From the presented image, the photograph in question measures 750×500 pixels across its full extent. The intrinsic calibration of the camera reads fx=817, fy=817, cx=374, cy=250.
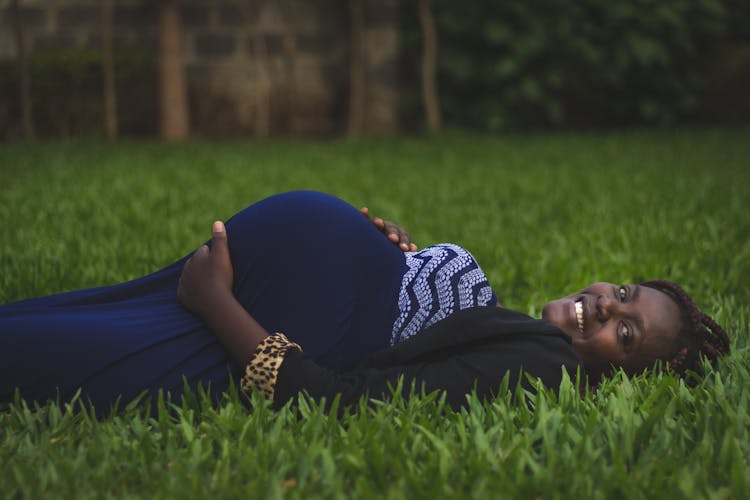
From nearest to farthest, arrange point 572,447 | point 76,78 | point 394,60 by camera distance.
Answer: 1. point 572,447
2. point 76,78
3. point 394,60

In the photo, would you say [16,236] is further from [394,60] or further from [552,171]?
[394,60]

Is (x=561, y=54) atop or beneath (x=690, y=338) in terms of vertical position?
atop

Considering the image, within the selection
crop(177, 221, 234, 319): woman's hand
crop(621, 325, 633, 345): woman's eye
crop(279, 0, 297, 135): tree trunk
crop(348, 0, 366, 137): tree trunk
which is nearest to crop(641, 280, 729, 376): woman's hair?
crop(621, 325, 633, 345): woman's eye

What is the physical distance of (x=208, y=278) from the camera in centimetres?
210

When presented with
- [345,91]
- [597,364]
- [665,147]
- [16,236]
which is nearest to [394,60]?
[345,91]

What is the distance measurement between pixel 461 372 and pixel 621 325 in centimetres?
52

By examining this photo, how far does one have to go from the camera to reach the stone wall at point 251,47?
33.7ft

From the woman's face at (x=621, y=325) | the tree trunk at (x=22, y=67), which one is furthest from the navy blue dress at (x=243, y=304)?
the tree trunk at (x=22, y=67)

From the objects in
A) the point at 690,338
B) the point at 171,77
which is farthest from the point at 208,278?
the point at 171,77

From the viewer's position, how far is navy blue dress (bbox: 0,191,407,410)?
200cm

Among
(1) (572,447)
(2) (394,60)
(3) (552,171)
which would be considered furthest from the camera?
(2) (394,60)

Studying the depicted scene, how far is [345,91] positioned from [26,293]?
7.98 meters

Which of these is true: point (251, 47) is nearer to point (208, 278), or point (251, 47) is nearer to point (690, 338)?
point (208, 278)

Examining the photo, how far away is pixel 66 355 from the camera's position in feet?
6.52
